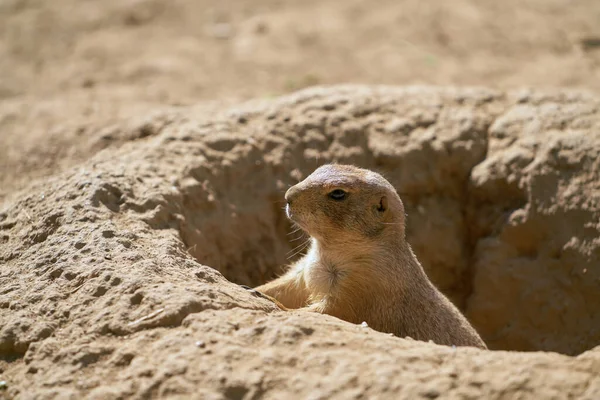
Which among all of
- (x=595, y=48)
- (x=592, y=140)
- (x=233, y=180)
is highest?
(x=595, y=48)

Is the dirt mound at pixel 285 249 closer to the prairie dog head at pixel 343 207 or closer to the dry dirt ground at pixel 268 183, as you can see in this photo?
the dry dirt ground at pixel 268 183

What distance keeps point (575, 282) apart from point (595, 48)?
5.09m

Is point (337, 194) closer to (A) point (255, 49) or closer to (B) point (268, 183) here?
(B) point (268, 183)

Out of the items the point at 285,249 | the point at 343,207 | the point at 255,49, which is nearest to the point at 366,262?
the point at 343,207

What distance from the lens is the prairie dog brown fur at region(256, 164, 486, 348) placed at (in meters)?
4.77

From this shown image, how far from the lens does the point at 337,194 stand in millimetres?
4895

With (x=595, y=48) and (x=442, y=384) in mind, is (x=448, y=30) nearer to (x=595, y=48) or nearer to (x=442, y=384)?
(x=595, y=48)

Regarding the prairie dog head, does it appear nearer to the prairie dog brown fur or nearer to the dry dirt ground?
the prairie dog brown fur

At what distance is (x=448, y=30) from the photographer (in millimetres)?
10258

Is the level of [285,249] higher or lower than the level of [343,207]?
lower

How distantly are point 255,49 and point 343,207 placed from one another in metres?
5.18

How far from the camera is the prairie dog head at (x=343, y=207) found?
4.88m

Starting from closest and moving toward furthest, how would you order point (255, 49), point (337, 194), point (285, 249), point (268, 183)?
point (337, 194) → point (268, 183) → point (285, 249) → point (255, 49)

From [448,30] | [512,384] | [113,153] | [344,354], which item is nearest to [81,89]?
[113,153]
